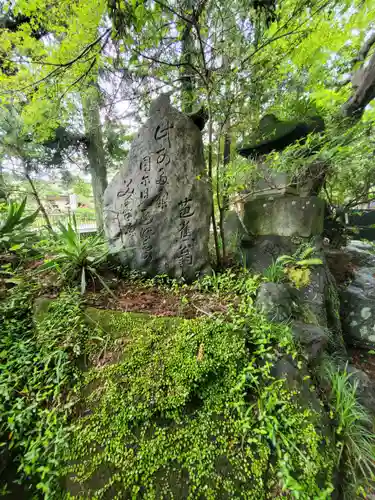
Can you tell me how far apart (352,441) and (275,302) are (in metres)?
1.08

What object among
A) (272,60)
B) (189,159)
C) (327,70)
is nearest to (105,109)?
(189,159)

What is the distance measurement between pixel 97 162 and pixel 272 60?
551 centimetres

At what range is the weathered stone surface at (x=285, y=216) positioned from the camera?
114 inches

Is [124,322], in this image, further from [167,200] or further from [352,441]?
[352,441]

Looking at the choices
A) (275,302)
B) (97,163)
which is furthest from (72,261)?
(97,163)

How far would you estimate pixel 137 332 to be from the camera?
1687 millimetres

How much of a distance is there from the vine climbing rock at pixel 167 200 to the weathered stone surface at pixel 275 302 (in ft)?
2.45

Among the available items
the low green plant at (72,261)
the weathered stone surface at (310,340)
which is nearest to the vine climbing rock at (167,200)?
the low green plant at (72,261)

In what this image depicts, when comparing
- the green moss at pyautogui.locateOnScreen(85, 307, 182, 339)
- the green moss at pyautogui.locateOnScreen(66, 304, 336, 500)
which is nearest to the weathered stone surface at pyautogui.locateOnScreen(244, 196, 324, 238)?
the green moss at pyautogui.locateOnScreen(66, 304, 336, 500)

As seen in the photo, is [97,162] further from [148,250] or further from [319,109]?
[319,109]

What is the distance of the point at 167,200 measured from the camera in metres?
2.54

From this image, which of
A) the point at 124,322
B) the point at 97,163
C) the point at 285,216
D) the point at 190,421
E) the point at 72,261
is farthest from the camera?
the point at 97,163

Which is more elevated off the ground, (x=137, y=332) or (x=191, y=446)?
(x=137, y=332)

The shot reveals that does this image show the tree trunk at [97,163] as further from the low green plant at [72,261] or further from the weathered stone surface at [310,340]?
the weathered stone surface at [310,340]
